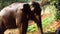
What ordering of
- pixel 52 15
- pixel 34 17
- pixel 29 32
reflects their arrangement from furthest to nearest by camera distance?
pixel 52 15
pixel 29 32
pixel 34 17

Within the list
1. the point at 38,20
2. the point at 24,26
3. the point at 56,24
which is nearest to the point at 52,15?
the point at 56,24

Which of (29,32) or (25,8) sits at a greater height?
(25,8)

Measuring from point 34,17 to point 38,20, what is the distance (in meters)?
0.23

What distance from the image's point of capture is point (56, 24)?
23.4ft

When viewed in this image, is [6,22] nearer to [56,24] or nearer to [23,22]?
[23,22]

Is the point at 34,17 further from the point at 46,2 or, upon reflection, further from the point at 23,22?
the point at 46,2

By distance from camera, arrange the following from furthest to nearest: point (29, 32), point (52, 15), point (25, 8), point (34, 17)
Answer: point (52, 15) < point (29, 32) < point (34, 17) < point (25, 8)

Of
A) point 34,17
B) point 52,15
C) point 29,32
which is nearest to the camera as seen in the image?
point 34,17

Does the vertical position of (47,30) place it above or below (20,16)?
below

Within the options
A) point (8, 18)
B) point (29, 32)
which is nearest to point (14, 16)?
point (8, 18)

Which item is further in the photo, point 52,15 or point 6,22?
point 52,15

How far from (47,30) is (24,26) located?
6.64 ft

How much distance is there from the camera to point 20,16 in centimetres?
493

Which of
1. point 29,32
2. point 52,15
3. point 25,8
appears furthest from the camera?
point 52,15
